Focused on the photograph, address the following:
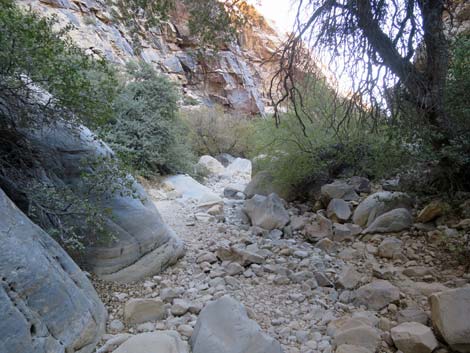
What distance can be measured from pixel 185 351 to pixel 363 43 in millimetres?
2692

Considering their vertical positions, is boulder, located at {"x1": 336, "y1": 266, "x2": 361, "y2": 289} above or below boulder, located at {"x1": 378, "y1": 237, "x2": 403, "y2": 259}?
below

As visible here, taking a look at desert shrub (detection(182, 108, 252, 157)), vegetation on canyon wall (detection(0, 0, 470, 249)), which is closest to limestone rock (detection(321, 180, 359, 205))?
vegetation on canyon wall (detection(0, 0, 470, 249))

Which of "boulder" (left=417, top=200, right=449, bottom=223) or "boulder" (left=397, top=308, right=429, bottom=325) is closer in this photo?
"boulder" (left=397, top=308, right=429, bottom=325)

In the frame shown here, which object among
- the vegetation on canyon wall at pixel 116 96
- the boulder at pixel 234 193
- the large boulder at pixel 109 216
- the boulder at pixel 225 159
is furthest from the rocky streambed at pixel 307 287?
the boulder at pixel 225 159

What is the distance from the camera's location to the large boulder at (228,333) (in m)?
2.17

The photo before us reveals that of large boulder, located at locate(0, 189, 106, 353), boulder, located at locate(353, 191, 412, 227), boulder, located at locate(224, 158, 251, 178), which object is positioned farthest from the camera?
boulder, located at locate(224, 158, 251, 178)

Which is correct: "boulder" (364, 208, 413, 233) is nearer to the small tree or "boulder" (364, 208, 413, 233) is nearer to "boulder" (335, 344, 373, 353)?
the small tree

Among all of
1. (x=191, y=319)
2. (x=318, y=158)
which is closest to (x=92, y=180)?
(x=191, y=319)

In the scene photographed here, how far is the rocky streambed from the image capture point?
2.28 meters

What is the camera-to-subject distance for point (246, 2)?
288 cm

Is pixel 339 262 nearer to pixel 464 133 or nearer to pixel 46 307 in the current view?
pixel 464 133

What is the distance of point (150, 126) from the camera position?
28.8 ft

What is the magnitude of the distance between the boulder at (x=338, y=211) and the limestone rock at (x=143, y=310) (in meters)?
3.07

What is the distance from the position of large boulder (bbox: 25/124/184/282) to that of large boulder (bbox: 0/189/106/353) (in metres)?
0.71
